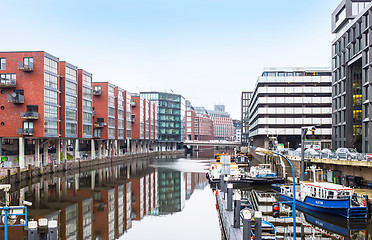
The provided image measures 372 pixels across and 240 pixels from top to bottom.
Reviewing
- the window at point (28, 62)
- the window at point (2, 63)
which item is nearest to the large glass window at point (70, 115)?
the window at point (28, 62)

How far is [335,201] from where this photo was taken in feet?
118

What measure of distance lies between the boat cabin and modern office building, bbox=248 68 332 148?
217 feet

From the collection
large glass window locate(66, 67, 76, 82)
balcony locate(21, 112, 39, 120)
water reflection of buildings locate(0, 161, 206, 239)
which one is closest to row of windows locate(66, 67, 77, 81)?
large glass window locate(66, 67, 76, 82)

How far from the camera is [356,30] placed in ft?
237

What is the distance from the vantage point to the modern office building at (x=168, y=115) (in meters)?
183

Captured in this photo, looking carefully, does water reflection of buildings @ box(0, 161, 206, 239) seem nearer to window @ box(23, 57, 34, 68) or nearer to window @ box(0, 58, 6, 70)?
window @ box(23, 57, 34, 68)

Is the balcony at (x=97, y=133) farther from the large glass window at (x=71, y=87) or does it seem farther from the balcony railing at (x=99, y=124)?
the large glass window at (x=71, y=87)

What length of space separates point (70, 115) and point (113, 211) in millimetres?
45680

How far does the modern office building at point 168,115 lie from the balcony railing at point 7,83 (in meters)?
114

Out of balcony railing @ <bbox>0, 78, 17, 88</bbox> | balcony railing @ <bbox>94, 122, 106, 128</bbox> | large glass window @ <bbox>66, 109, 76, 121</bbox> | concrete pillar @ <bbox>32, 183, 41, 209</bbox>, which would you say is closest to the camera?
concrete pillar @ <bbox>32, 183, 41, 209</bbox>

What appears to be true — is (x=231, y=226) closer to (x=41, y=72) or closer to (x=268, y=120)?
(x=41, y=72)

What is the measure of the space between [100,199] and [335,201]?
2847 centimetres

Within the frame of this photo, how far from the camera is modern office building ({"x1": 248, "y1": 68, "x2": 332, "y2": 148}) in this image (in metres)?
107

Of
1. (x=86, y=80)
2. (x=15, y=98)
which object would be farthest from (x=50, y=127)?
(x=86, y=80)
